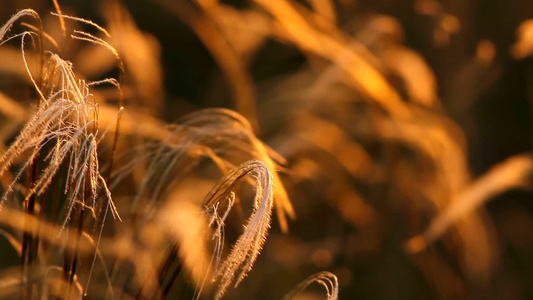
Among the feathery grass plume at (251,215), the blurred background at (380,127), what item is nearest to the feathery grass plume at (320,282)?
the feathery grass plume at (251,215)

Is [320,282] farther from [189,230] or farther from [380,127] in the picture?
[380,127]

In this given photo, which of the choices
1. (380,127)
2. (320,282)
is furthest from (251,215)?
(380,127)

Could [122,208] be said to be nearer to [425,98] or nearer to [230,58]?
[230,58]

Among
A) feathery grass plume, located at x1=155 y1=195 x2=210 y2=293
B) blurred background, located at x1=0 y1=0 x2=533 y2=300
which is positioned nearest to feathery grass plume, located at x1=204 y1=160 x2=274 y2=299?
feathery grass plume, located at x1=155 y1=195 x2=210 y2=293

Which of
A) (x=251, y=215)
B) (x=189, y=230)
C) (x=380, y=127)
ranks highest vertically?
(x=251, y=215)

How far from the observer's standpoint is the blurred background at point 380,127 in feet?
4.03

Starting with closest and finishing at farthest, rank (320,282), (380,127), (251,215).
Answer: (251,215), (320,282), (380,127)

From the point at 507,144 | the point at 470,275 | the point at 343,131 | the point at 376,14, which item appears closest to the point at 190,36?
the point at 376,14

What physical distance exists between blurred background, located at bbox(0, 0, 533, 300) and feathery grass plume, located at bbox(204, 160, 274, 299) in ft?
1.85

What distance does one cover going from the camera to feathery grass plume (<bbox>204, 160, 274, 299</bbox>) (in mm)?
523

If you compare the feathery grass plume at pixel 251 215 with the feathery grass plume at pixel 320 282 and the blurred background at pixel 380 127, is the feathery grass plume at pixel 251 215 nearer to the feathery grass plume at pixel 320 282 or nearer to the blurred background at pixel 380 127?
the feathery grass plume at pixel 320 282

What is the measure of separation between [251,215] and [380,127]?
0.76 meters

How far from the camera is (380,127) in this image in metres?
1.28

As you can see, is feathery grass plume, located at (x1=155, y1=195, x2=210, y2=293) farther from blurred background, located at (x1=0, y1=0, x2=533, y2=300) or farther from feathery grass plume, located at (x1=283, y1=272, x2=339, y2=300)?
blurred background, located at (x1=0, y1=0, x2=533, y2=300)
